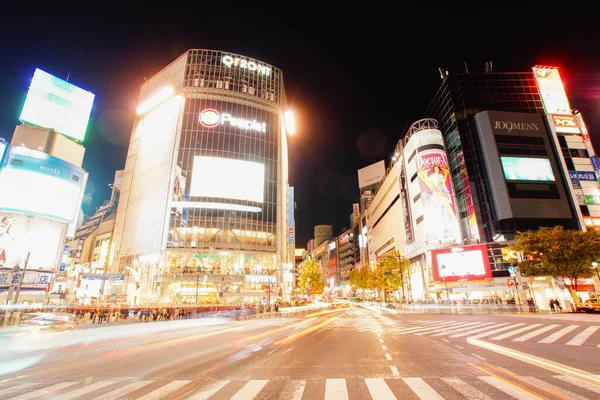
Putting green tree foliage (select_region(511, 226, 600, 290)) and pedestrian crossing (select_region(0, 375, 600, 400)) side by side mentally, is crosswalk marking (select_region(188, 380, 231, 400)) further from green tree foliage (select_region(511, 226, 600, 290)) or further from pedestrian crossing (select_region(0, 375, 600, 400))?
green tree foliage (select_region(511, 226, 600, 290))

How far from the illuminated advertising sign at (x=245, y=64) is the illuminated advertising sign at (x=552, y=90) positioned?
68.5m

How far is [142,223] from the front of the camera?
243 feet

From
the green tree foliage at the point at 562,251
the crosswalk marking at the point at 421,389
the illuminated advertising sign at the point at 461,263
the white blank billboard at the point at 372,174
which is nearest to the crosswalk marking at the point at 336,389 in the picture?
the crosswalk marking at the point at 421,389

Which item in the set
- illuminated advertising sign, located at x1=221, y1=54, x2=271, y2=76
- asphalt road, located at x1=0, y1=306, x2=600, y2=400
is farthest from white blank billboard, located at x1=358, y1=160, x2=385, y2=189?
asphalt road, located at x1=0, y1=306, x2=600, y2=400

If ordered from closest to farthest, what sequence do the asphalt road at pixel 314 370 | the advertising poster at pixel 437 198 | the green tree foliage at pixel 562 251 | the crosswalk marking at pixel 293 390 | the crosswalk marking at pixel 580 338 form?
the crosswalk marking at pixel 293 390 → the asphalt road at pixel 314 370 → the crosswalk marking at pixel 580 338 → the green tree foliage at pixel 562 251 → the advertising poster at pixel 437 198

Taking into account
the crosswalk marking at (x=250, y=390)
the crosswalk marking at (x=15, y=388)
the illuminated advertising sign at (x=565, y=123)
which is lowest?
the crosswalk marking at (x=15, y=388)

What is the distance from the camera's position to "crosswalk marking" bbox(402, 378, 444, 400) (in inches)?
245

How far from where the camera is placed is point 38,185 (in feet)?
171

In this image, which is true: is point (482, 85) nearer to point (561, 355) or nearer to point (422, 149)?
point (422, 149)

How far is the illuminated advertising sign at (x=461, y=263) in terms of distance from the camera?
53.4 metres

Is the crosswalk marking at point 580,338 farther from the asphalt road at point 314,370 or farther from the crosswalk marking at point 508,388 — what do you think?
the crosswalk marking at point 508,388

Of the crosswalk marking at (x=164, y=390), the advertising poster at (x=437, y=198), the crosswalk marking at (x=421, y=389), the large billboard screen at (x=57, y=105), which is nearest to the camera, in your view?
the crosswalk marking at (x=421, y=389)

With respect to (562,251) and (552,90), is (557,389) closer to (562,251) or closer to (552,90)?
(562,251)

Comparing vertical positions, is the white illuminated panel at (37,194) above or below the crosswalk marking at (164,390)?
above
